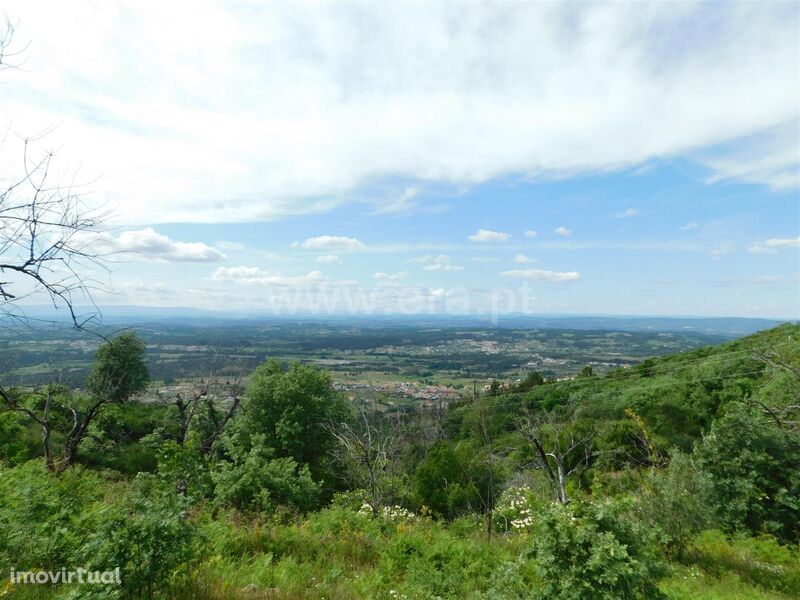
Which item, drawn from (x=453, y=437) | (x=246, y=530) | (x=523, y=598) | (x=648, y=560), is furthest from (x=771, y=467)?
(x=453, y=437)

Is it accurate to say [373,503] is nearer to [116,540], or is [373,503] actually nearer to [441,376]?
[116,540]

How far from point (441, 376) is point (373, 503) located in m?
78.4

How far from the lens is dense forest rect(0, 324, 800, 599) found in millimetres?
4516

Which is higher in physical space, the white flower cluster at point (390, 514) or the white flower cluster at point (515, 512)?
the white flower cluster at point (390, 514)

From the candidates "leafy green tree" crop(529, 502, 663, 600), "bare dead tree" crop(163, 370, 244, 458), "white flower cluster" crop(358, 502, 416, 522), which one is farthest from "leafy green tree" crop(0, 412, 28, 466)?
"leafy green tree" crop(529, 502, 663, 600)

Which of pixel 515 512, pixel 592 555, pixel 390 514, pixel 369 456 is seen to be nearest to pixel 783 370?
pixel 515 512

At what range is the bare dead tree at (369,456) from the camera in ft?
45.3

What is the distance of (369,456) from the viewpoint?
14.3 m

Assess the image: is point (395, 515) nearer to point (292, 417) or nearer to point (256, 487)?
point (256, 487)

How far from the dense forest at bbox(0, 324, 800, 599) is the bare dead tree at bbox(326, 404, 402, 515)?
151 mm

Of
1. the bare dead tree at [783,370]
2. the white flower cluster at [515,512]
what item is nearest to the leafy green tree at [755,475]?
the bare dead tree at [783,370]

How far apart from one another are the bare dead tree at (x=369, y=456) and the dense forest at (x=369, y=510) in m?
0.15

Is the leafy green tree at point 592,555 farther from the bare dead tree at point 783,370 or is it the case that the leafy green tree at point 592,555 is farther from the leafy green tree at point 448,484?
the leafy green tree at point 448,484

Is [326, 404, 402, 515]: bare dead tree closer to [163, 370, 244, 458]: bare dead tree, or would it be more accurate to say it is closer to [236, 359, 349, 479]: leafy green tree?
[236, 359, 349, 479]: leafy green tree
